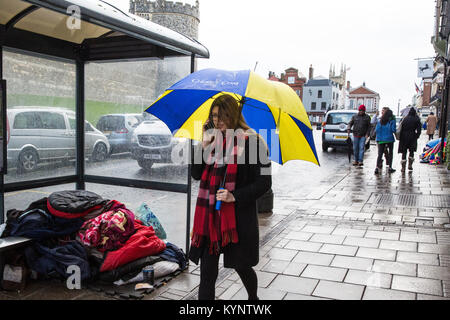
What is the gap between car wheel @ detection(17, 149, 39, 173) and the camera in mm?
4323

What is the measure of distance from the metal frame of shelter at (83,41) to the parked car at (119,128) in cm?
34

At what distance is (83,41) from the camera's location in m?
4.83

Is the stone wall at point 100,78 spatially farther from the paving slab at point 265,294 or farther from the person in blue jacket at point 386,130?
the person in blue jacket at point 386,130

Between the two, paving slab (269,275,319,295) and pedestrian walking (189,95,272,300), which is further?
paving slab (269,275,319,295)

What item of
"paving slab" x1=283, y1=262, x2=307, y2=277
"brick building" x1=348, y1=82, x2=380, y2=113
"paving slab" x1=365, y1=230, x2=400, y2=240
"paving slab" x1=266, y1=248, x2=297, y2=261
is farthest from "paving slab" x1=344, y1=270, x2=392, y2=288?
"brick building" x1=348, y1=82, x2=380, y2=113

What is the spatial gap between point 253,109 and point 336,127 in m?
15.1

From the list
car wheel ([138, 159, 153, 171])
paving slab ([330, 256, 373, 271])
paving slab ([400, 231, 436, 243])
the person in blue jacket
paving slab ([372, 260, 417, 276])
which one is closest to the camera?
paving slab ([372, 260, 417, 276])

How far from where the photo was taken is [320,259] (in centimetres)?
451

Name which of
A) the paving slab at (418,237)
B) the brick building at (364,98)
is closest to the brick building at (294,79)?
the brick building at (364,98)

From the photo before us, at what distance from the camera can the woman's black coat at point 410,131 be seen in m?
11.3

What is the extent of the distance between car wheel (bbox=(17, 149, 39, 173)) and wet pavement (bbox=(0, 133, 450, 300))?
4.39 feet

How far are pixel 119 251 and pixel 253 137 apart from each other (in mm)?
1859

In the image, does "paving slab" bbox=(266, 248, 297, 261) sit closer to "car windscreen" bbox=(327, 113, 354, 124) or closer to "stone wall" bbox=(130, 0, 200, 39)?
"car windscreen" bbox=(327, 113, 354, 124)
